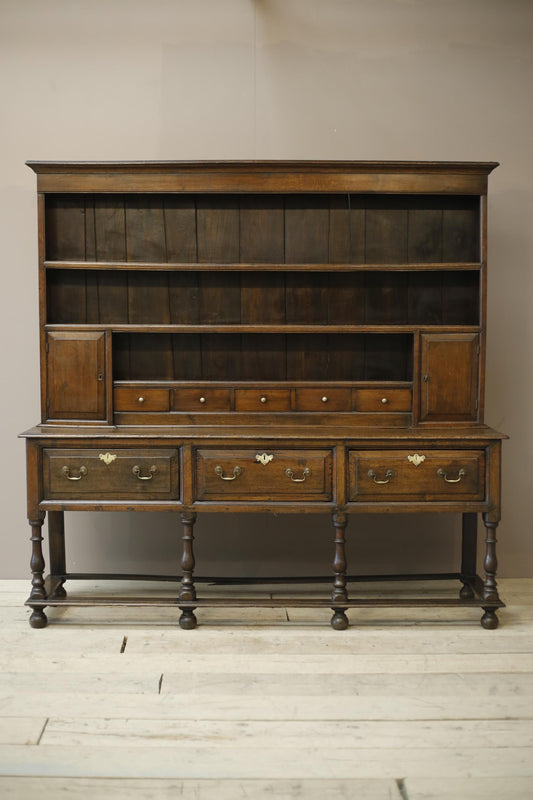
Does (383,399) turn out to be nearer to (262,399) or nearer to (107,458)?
(262,399)

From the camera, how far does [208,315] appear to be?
3.40 meters

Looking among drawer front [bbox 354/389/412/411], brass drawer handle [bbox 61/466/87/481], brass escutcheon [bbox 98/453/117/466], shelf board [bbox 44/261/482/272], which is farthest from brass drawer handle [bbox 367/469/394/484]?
brass drawer handle [bbox 61/466/87/481]

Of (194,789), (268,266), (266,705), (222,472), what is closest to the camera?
(194,789)

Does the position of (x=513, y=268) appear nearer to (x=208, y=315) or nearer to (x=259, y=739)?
(x=208, y=315)

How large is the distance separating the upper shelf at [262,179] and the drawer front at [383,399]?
86 centimetres

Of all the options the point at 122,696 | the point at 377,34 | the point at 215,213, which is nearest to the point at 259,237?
the point at 215,213

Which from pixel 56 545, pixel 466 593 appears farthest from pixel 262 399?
pixel 466 593

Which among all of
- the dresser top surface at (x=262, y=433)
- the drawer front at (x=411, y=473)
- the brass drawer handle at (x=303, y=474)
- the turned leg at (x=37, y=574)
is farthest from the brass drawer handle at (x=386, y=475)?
the turned leg at (x=37, y=574)

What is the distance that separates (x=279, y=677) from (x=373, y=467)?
2.96 ft

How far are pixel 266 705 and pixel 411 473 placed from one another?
43.4 inches

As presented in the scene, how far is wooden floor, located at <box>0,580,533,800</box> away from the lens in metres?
2.06

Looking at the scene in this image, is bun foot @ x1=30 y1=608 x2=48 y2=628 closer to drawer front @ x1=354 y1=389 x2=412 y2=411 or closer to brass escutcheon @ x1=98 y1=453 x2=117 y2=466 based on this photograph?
brass escutcheon @ x1=98 y1=453 x2=117 y2=466

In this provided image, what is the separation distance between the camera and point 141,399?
330cm

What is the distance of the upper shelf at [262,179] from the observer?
3152 millimetres
